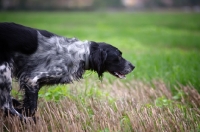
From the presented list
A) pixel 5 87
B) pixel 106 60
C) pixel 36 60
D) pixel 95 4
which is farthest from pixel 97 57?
pixel 95 4

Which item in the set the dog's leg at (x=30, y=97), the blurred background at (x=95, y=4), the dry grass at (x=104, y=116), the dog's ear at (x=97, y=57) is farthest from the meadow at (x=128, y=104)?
the blurred background at (x=95, y=4)

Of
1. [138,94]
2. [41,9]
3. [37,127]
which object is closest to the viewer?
[37,127]

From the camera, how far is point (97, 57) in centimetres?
553

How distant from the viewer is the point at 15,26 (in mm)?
5117

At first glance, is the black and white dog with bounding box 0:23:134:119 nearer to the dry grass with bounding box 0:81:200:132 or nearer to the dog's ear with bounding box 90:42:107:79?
the dog's ear with bounding box 90:42:107:79

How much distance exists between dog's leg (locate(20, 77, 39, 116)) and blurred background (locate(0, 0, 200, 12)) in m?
46.4

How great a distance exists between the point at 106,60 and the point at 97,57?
0.91ft

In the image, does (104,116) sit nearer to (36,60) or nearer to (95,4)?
(36,60)

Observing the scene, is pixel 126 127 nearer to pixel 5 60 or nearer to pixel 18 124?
pixel 18 124

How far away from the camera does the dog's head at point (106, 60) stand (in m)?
5.54

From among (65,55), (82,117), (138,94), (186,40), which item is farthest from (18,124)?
(186,40)

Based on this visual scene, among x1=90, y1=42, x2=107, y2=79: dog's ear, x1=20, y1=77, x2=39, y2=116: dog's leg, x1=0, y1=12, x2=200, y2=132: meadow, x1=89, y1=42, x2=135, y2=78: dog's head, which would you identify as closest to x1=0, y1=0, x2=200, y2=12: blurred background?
x1=0, y1=12, x2=200, y2=132: meadow

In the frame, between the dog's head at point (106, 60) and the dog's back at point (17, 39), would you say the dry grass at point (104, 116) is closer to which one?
the dog's head at point (106, 60)

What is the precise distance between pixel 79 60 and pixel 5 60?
1246 mm
